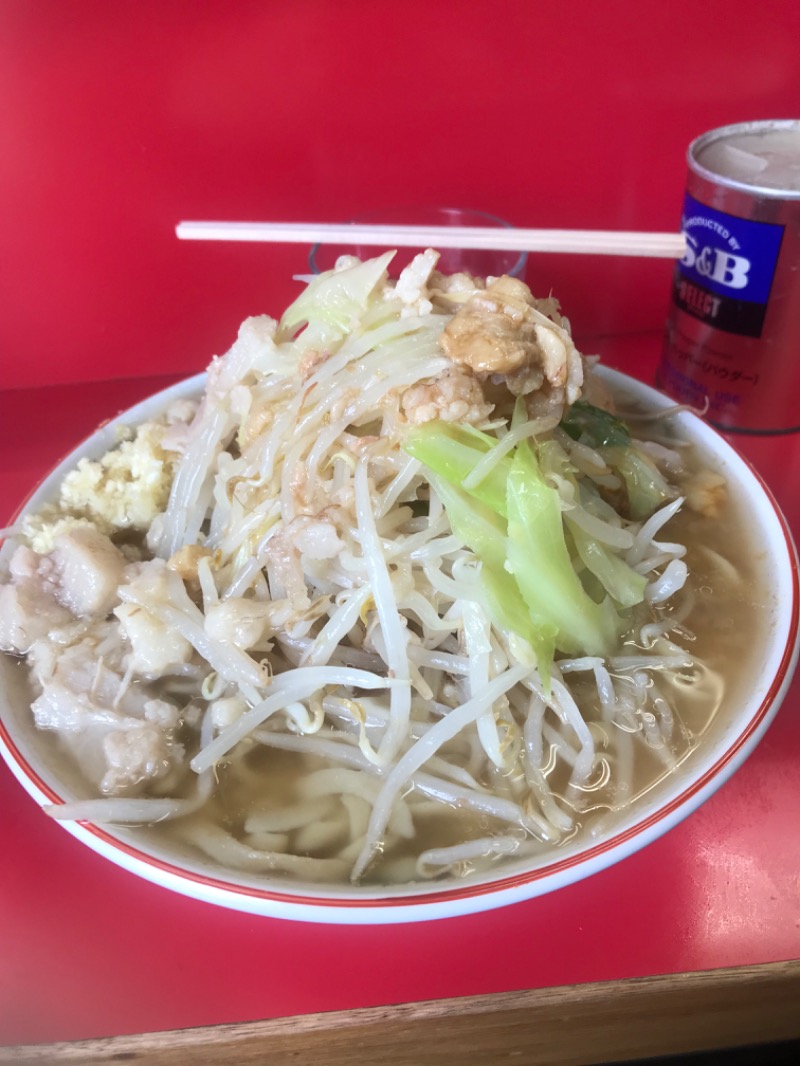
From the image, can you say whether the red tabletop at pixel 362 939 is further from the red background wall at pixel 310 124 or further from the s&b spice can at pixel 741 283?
the red background wall at pixel 310 124

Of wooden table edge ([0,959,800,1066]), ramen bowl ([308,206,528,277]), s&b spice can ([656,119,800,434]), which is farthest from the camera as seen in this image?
ramen bowl ([308,206,528,277])

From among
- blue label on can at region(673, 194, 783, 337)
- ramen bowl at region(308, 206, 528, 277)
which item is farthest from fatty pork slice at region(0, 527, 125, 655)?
blue label on can at region(673, 194, 783, 337)

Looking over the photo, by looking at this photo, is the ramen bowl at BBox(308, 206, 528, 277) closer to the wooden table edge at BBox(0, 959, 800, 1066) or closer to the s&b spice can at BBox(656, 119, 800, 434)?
the s&b spice can at BBox(656, 119, 800, 434)

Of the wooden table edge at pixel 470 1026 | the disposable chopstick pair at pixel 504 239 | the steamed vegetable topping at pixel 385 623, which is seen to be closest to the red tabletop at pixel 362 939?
the wooden table edge at pixel 470 1026

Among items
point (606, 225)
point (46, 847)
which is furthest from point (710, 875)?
point (606, 225)

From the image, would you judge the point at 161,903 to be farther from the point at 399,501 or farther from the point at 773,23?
the point at 773,23

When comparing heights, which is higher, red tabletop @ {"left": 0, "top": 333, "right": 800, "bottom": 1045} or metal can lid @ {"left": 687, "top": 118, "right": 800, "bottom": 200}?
metal can lid @ {"left": 687, "top": 118, "right": 800, "bottom": 200}
